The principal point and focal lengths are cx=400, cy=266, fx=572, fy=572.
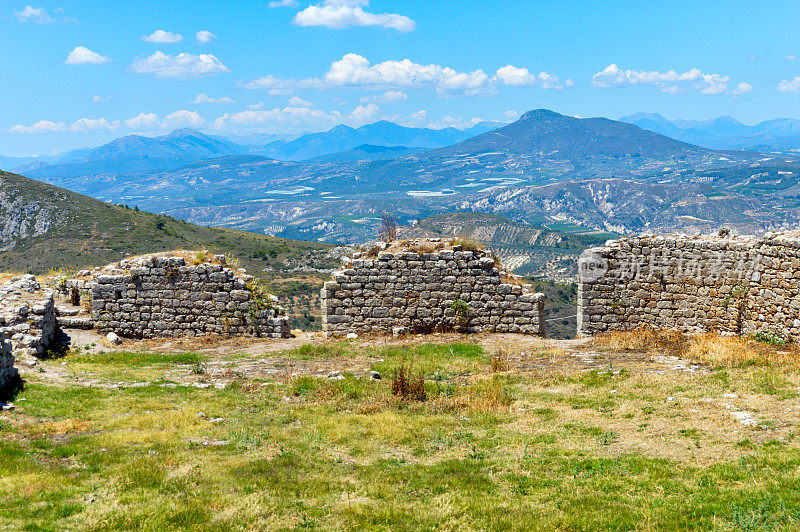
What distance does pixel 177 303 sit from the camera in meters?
16.8

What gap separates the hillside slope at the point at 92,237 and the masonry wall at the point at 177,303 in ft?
166

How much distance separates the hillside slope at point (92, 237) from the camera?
6875cm

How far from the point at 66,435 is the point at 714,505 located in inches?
345

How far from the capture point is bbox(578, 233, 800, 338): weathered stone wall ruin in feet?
45.2

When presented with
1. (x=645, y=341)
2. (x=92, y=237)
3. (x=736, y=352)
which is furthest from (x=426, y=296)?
(x=92, y=237)

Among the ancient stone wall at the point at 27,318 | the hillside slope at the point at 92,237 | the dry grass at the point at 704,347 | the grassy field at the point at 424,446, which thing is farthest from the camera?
the hillside slope at the point at 92,237

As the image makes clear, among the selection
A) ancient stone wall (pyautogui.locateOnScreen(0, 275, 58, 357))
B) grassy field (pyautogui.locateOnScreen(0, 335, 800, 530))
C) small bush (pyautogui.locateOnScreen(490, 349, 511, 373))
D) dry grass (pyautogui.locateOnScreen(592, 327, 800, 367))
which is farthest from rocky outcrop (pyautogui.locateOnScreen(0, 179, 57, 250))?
dry grass (pyautogui.locateOnScreen(592, 327, 800, 367))

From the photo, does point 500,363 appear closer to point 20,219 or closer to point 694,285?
point 694,285

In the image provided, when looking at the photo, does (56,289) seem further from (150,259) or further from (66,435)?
(66,435)

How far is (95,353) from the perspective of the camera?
49.2 ft

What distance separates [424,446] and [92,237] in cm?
7816

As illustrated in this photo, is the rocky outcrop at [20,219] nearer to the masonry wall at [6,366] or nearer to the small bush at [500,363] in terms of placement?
the masonry wall at [6,366]

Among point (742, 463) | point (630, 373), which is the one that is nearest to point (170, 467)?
point (742, 463)

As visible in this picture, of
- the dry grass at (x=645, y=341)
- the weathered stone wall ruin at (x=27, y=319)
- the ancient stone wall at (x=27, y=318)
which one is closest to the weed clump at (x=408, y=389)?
the dry grass at (x=645, y=341)
